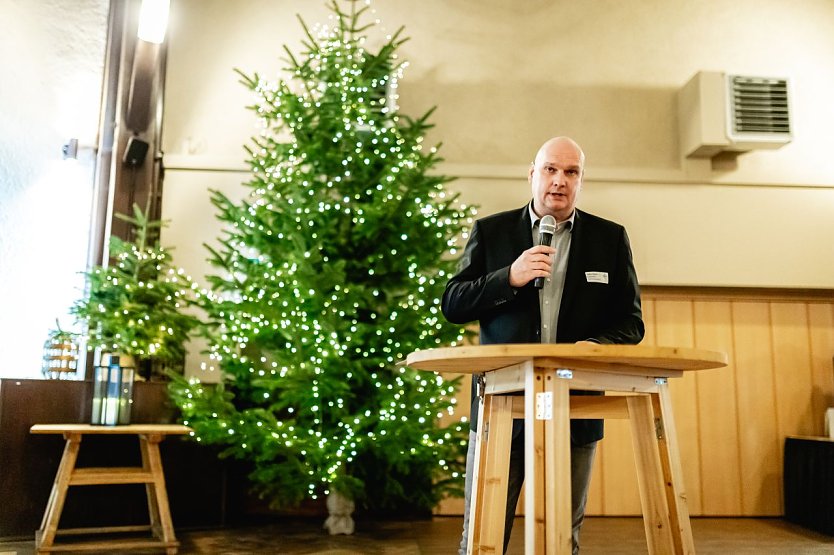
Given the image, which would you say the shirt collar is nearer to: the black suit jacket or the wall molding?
the black suit jacket

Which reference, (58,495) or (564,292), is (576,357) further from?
(58,495)

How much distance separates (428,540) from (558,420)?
8.24 feet

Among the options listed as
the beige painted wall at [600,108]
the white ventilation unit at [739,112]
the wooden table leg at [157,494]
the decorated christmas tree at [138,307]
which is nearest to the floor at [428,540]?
the wooden table leg at [157,494]

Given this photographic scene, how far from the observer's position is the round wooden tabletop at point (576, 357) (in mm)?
1422

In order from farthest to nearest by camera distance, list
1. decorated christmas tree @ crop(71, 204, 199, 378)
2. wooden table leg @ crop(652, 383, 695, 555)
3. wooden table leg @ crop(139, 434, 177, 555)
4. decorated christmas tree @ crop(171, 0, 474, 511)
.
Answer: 1. decorated christmas tree @ crop(71, 204, 199, 378)
2. decorated christmas tree @ crop(171, 0, 474, 511)
3. wooden table leg @ crop(139, 434, 177, 555)
4. wooden table leg @ crop(652, 383, 695, 555)

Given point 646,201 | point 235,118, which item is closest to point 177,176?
point 235,118

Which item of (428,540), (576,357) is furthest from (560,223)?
(428,540)

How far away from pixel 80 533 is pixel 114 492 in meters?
0.27

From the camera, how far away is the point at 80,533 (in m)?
3.53

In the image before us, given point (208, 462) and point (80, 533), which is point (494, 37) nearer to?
point (208, 462)

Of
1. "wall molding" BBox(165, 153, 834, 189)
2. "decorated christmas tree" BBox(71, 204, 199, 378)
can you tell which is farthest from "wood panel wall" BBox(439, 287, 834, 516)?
"decorated christmas tree" BBox(71, 204, 199, 378)

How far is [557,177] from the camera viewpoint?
1844 mm

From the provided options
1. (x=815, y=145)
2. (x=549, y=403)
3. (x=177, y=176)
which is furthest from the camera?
(x=815, y=145)

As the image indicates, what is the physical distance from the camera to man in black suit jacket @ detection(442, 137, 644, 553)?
72.0 inches
